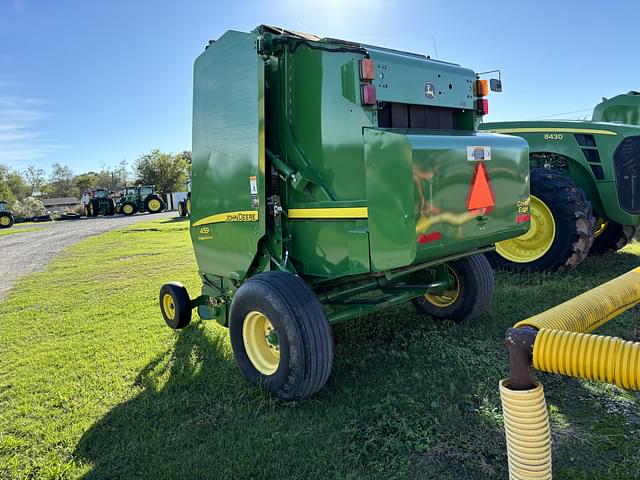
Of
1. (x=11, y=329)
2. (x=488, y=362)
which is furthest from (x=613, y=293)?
(x=11, y=329)

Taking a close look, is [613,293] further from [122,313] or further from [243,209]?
[122,313]

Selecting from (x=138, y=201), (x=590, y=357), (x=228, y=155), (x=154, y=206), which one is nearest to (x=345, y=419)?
(x=590, y=357)

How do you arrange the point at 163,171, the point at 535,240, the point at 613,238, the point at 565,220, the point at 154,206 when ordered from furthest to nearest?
the point at 163,171 → the point at 154,206 → the point at 613,238 → the point at 535,240 → the point at 565,220

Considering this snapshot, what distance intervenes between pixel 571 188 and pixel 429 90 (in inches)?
126

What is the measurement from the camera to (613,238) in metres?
7.20

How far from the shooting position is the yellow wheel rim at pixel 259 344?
358cm

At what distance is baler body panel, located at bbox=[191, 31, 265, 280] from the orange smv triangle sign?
1485 millimetres

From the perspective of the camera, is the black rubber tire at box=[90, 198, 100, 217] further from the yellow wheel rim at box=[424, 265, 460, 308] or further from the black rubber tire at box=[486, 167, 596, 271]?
the yellow wheel rim at box=[424, 265, 460, 308]

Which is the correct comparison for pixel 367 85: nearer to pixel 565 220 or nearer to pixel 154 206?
pixel 565 220

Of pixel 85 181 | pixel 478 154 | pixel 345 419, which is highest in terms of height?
pixel 85 181

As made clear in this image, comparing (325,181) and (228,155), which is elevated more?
(228,155)

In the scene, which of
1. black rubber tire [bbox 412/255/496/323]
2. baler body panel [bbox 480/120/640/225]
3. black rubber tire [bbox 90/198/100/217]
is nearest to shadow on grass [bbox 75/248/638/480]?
black rubber tire [bbox 412/255/496/323]

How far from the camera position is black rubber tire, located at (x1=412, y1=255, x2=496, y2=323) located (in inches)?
178

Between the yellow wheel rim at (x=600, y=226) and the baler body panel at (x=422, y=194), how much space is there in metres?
4.31
